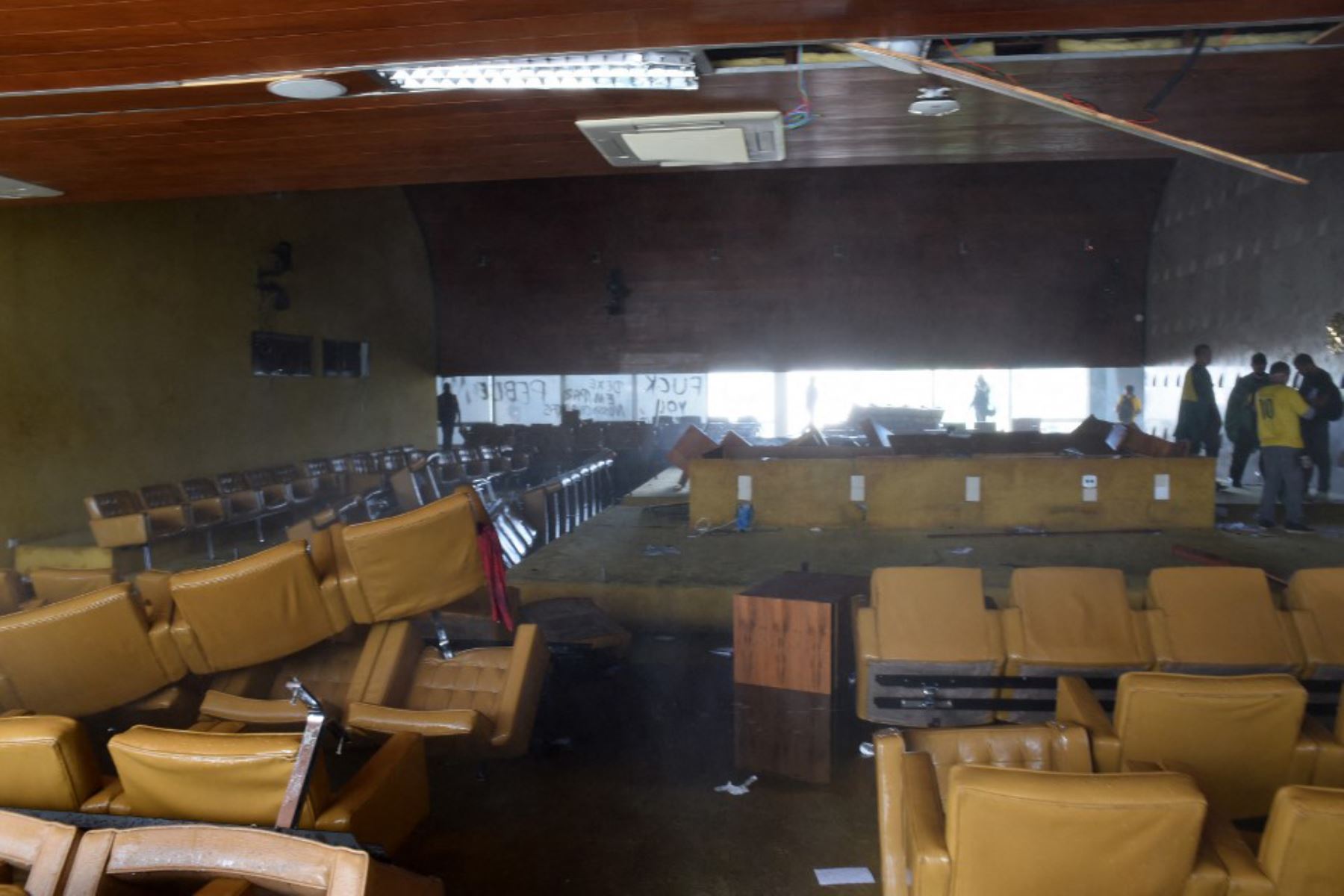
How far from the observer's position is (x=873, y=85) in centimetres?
444

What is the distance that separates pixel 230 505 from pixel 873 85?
832cm

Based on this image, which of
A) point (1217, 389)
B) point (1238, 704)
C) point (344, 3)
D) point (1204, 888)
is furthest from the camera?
point (1217, 389)

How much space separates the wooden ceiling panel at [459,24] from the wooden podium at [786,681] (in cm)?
238

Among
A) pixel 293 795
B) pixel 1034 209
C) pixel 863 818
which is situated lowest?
pixel 863 818

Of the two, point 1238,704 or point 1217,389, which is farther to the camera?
point 1217,389

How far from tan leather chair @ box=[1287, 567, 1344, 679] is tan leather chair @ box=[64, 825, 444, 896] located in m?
3.91

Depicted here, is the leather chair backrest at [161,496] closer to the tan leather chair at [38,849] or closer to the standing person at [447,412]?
the tan leather chair at [38,849]

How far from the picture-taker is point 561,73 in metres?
3.95

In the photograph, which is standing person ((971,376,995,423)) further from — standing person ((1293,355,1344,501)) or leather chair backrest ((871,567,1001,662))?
leather chair backrest ((871,567,1001,662))

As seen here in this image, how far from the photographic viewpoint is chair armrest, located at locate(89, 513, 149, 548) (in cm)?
874

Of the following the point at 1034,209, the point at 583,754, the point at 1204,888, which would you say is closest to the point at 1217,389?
the point at 1034,209

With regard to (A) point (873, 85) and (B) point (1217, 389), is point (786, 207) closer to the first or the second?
(B) point (1217, 389)

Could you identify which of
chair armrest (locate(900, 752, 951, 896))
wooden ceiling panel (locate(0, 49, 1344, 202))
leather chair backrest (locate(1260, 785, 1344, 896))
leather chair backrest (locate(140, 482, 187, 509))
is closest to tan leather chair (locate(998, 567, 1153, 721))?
chair armrest (locate(900, 752, 951, 896))

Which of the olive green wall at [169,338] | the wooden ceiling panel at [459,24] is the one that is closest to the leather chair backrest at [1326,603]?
the wooden ceiling panel at [459,24]
